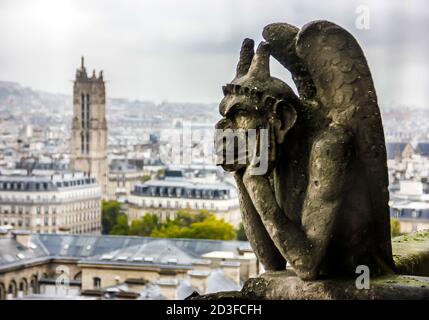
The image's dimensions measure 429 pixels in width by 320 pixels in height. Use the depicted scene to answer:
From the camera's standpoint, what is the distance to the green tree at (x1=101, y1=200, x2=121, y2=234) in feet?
116

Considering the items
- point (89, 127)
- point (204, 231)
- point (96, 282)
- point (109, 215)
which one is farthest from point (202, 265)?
point (89, 127)

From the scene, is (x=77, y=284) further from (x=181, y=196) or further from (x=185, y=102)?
(x=181, y=196)

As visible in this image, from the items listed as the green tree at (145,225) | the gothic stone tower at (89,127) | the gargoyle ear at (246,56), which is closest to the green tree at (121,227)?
the green tree at (145,225)

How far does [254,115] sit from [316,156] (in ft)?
0.47

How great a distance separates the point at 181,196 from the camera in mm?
33406

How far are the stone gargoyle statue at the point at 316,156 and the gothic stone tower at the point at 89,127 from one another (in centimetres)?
3835

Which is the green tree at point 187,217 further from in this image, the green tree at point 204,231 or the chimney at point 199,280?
the chimney at point 199,280

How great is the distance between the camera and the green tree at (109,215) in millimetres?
35344

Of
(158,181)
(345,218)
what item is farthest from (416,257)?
(158,181)

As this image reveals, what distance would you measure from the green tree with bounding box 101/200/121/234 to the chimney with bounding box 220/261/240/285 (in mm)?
14827

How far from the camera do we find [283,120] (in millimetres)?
A: 1930

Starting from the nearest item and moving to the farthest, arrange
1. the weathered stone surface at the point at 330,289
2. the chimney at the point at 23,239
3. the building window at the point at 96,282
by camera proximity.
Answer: the weathered stone surface at the point at 330,289 < the building window at the point at 96,282 < the chimney at the point at 23,239

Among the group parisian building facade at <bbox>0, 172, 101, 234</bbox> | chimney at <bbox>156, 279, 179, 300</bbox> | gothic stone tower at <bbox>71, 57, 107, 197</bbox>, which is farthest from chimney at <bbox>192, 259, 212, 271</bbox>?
gothic stone tower at <bbox>71, 57, 107, 197</bbox>

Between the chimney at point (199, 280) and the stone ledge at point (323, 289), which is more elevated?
the stone ledge at point (323, 289)
